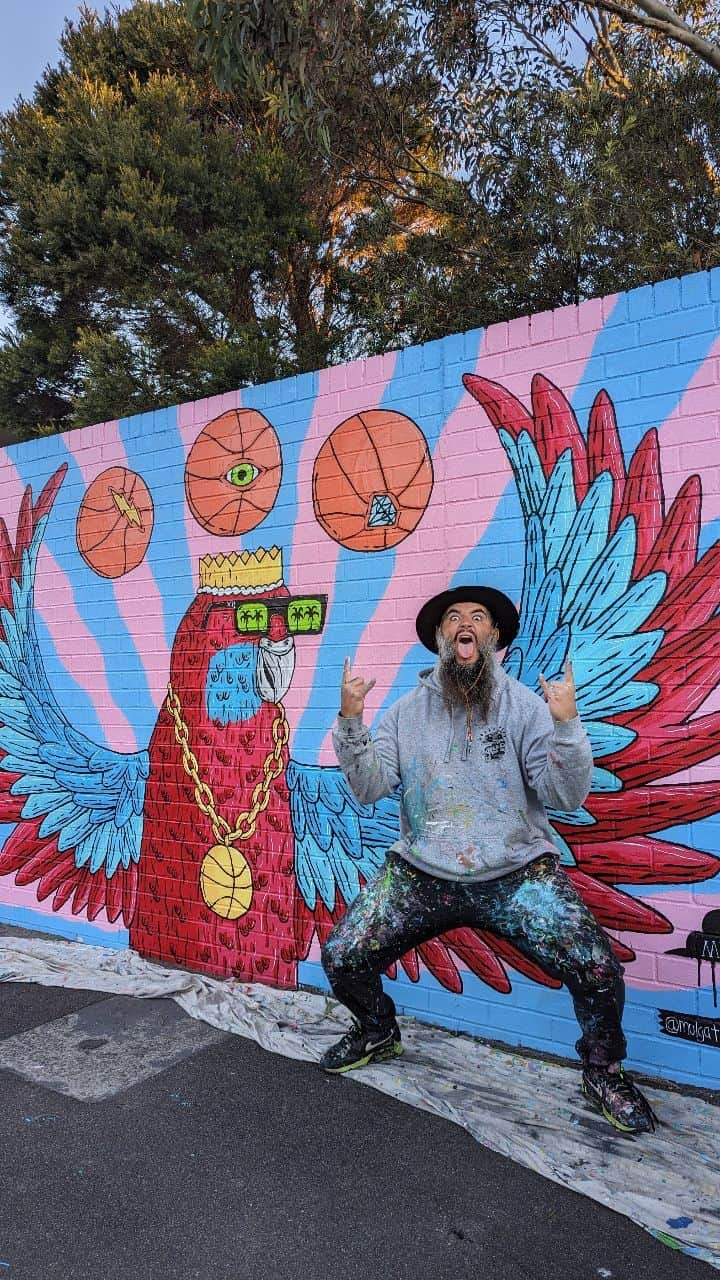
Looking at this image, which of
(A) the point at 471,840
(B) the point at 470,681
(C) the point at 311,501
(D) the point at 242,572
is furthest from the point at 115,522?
(A) the point at 471,840

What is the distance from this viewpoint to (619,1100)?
2.99 metres

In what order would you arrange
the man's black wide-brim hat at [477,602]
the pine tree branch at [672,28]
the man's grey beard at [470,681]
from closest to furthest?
the man's grey beard at [470,681]
the man's black wide-brim hat at [477,602]
the pine tree branch at [672,28]

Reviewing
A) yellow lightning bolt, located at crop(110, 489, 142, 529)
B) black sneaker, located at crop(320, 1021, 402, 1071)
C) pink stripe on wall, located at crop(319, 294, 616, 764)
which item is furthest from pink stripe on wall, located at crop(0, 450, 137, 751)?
black sneaker, located at crop(320, 1021, 402, 1071)

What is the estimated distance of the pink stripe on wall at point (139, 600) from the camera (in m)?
5.07

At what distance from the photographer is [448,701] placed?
3359 millimetres

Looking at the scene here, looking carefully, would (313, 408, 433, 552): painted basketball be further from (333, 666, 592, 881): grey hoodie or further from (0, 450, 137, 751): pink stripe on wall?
(0, 450, 137, 751): pink stripe on wall

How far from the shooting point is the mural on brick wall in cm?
336

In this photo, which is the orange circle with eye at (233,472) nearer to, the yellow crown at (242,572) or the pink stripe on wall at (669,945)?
the yellow crown at (242,572)

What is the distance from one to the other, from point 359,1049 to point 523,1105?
0.65m

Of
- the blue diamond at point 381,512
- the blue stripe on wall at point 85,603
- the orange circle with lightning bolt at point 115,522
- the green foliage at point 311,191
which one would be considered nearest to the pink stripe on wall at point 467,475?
the blue diamond at point 381,512

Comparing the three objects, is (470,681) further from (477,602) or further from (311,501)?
(311,501)

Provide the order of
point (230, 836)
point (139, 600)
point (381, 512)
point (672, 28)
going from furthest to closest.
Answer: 1. point (672, 28)
2. point (139, 600)
3. point (230, 836)
4. point (381, 512)

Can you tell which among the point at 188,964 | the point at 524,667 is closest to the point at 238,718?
the point at 188,964

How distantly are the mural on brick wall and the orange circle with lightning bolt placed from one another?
0.02 m
